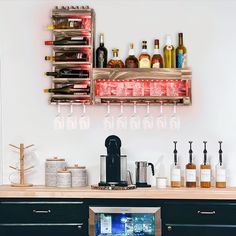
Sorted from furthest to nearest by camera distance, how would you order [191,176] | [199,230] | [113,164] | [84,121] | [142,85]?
[84,121], [142,85], [191,176], [113,164], [199,230]

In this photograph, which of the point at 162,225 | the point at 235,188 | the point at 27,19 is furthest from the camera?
the point at 27,19

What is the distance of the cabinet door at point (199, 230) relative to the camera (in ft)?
14.4

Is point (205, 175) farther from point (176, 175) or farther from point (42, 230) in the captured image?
point (42, 230)

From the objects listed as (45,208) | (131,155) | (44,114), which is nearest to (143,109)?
(131,155)

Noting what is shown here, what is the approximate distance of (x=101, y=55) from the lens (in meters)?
5.04

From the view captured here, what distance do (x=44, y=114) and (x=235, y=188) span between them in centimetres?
186

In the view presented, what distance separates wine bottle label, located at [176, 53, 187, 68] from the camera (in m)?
4.97

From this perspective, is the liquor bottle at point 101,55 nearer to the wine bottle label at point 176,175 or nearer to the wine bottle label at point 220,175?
the wine bottle label at point 176,175

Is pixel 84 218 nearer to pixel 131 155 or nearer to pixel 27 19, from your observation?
pixel 131 155

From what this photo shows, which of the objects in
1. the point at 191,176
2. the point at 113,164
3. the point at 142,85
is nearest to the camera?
the point at 113,164

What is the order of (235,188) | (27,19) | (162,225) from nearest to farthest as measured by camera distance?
1. (162,225)
2. (235,188)
3. (27,19)

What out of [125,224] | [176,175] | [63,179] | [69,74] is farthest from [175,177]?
[69,74]

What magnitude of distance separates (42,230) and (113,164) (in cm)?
82

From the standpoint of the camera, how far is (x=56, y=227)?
4488 millimetres
